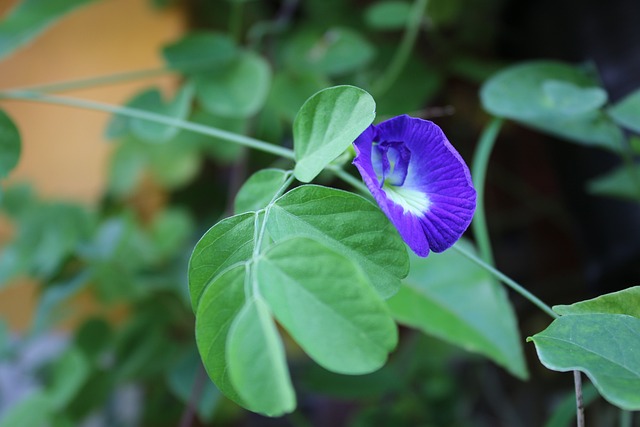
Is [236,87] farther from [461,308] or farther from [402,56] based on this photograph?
[461,308]

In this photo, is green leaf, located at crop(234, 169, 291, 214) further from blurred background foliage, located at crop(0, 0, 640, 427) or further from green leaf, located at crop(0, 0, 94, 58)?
green leaf, located at crop(0, 0, 94, 58)

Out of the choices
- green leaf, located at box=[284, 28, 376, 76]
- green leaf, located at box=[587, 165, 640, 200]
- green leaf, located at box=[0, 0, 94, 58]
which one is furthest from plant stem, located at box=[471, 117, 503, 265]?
green leaf, located at box=[0, 0, 94, 58]

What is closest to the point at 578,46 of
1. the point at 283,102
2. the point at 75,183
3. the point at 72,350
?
the point at 283,102

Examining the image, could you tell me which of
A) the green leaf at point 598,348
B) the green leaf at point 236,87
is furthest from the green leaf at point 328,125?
the green leaf at point 236,87

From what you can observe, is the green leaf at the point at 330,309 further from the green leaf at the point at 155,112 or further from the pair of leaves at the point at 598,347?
the green leaf at the point at 155,112

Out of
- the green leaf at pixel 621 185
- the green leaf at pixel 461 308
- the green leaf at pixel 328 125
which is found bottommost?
the green leaf at pixel 461 308

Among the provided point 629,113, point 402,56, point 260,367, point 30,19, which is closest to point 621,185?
point 629,113
